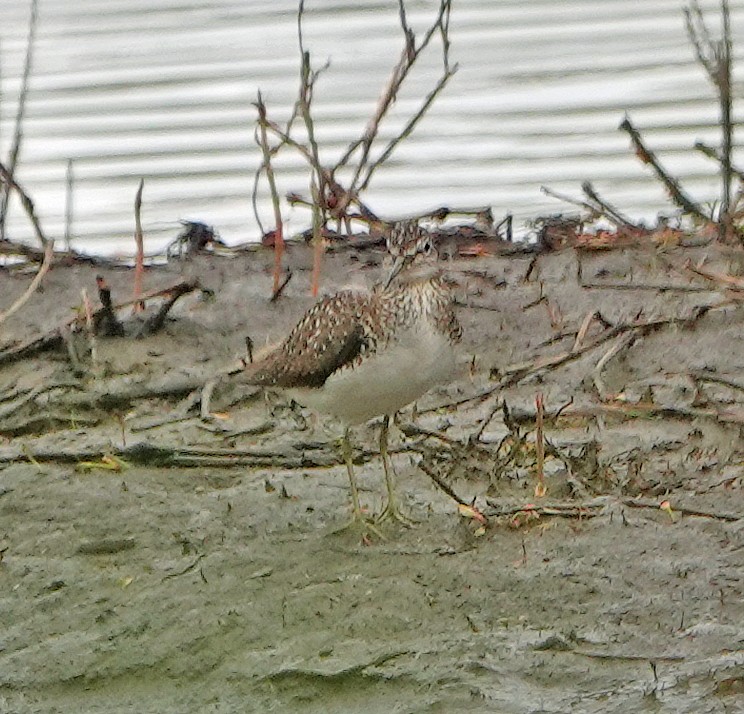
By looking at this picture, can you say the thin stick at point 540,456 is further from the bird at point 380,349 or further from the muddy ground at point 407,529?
the bird at point 380,349

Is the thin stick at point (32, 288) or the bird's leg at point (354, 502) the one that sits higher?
the thin stick at point (32, 288)

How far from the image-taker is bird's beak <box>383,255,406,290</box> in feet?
18.4

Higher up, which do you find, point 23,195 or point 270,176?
point 270,176

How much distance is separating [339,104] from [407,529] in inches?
283

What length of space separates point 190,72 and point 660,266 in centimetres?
640

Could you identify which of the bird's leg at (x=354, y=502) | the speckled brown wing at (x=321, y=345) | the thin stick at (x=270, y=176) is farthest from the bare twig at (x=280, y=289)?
the bird's leg at (x=354, y=502)

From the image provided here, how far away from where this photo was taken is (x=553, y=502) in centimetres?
534

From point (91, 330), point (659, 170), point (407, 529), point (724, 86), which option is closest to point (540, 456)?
point (407, 529)

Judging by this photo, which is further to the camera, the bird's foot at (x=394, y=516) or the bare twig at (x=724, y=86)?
the bare twig at (x=724, y=86)

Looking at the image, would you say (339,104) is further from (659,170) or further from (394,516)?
(394,516)

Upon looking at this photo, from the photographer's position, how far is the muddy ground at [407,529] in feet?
14.8

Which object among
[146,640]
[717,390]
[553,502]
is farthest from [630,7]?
[146,640]

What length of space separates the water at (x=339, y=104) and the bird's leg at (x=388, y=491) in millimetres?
4569

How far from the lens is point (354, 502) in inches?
215
